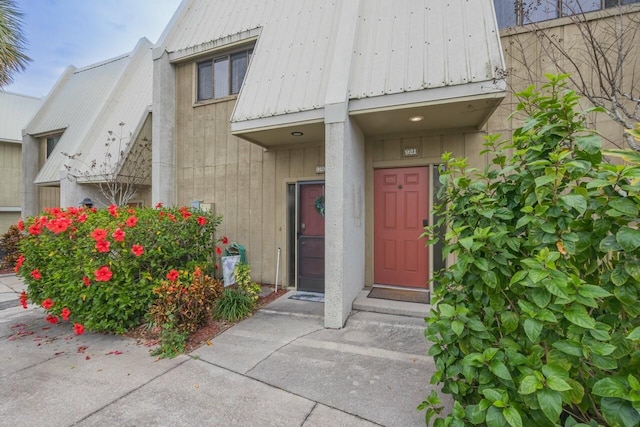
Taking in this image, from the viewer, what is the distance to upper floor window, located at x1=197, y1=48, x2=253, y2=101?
22.8ft

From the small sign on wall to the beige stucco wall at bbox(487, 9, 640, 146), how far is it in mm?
1267

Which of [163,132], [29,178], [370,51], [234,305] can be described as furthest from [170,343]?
[29,178]

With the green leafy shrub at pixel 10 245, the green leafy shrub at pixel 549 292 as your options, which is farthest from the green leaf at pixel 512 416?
the green leafy shrub at pixel 10 245

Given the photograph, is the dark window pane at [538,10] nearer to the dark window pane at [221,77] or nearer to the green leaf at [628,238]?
the green leaf at [628,238]

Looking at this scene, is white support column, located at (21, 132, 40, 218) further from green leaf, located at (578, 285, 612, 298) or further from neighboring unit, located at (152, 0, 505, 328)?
green leaf, located at (578, 285, 612, 298)

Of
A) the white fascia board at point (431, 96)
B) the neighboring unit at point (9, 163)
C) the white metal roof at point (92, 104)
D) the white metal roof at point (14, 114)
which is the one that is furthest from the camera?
the white metal roof at point (14, 114)

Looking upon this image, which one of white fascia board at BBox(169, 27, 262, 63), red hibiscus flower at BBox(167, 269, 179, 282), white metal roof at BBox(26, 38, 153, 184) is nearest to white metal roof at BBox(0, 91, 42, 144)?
white metal roof at BBox(26, 38, 153, 184)

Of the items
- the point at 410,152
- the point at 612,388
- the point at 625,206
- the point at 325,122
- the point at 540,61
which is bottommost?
the point at 612,388

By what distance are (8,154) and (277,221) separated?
14.9m

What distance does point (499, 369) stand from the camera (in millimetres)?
1579

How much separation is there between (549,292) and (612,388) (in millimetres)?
442

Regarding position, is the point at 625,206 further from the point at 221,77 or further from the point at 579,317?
the point at 221,77

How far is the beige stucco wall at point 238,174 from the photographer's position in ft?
21.0

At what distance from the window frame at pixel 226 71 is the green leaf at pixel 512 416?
7247 millimetres
